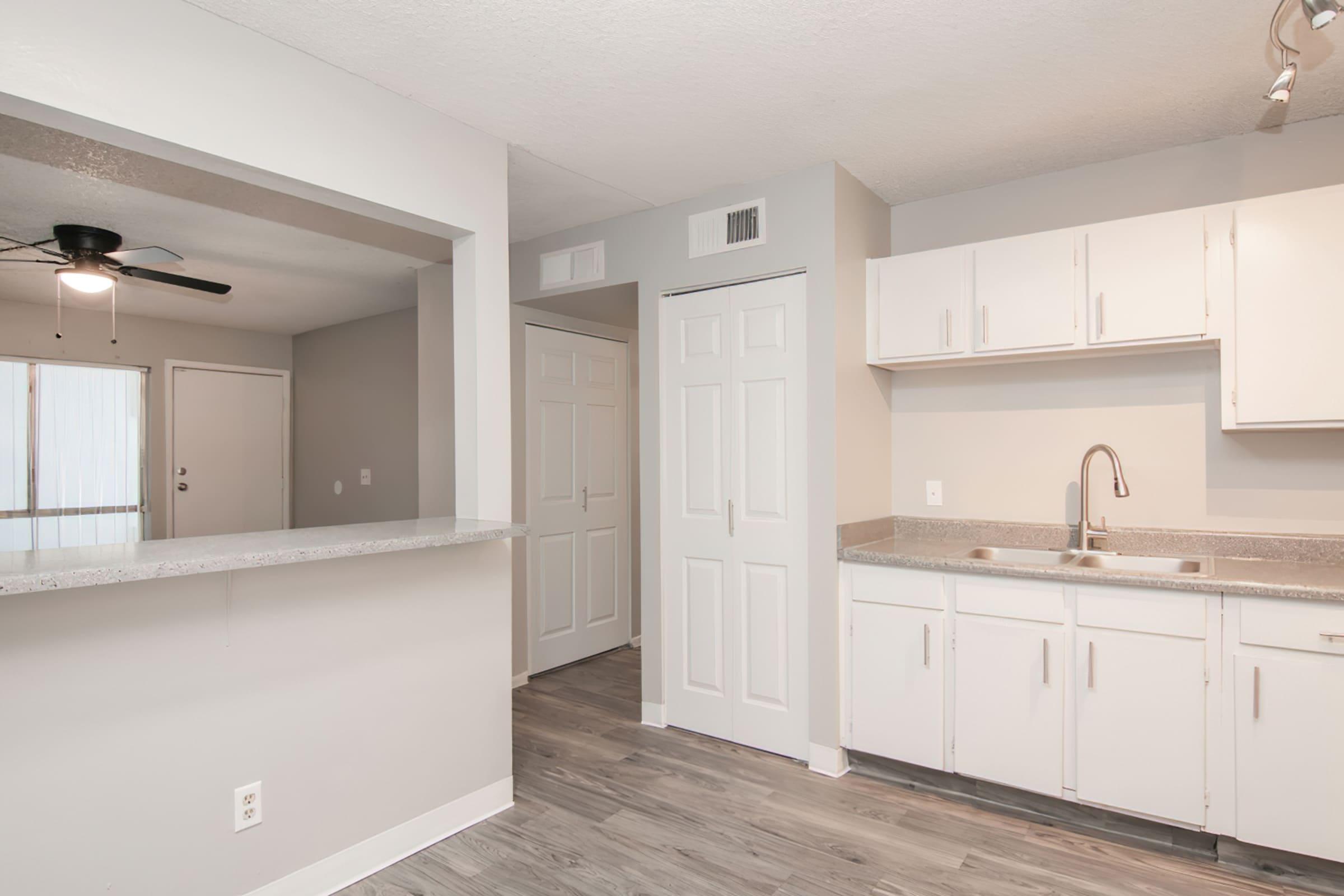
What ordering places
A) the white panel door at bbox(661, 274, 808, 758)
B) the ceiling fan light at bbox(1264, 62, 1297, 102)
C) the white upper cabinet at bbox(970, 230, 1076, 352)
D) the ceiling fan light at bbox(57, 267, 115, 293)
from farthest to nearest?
the ceiling fan light at bbox(57, 267, 115, 293) → the white panel door at bbox(661, 274, 808, 758) → the white upper cabinet at bbox(970, 230, 1076, 352) → the ceiling fan light at bbox(1264, 62, 1297, 102)

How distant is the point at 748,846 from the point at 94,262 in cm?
397

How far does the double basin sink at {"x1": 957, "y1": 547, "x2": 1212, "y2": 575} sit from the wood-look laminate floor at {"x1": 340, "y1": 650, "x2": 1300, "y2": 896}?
0.97 metres

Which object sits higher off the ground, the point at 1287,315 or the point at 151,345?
the point at 151,345

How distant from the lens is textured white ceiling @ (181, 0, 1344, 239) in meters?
2.01

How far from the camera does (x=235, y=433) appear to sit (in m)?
6.12

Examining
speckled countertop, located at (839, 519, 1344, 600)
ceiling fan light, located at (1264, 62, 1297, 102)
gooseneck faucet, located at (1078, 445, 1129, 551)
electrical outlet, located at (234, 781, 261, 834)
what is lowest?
electrical outlet, located at (234, 781, 261, 834)

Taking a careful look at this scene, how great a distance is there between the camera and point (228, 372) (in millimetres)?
6074

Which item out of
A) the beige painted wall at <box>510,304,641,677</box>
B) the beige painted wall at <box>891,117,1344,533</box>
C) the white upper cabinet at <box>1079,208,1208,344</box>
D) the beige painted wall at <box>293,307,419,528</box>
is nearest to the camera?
the white upper cabinet at <box>1079,208,1208,344</box>

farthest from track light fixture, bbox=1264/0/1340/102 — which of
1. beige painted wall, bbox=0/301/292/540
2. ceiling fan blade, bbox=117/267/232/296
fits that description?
beige painted wall, bbox=0/301/292/540

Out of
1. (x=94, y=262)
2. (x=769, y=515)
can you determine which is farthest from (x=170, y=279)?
(x=769, y=515)

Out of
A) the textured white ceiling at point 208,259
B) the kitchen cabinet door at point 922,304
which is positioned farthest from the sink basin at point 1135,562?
the textured white ceiling at point 208,259

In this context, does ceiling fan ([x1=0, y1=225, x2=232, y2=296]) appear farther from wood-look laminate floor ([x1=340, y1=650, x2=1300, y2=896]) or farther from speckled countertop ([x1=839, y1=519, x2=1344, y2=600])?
speckled countertop ([x1=839, y1=519, x2=1344, y2=600])

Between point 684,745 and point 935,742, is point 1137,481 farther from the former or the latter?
point 684,745

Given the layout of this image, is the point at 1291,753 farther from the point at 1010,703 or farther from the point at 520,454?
the point at 520,454
